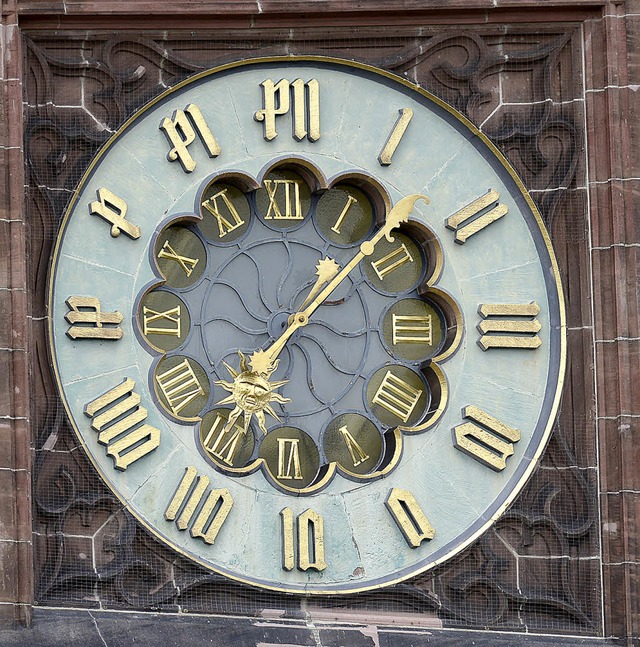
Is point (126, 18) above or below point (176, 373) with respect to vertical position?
above

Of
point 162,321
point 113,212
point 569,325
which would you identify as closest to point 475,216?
point 569,325

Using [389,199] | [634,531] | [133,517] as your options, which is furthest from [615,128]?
[133,517]

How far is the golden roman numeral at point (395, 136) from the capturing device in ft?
43.4

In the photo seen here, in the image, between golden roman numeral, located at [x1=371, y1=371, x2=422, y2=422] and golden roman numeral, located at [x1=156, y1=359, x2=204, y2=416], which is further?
golden roman numeral, located at [x1=371, y1=371, x2=422, y2=422]

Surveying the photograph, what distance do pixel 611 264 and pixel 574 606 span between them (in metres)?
1.86

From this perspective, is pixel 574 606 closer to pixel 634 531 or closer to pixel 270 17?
pixel 634 531

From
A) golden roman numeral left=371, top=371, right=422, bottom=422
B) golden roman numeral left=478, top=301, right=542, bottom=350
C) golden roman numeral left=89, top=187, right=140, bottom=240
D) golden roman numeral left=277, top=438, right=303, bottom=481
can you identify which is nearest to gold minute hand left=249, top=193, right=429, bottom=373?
golden roman numeral left=277, top=438, right=303, bottom=481

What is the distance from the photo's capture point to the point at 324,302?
43.7 ft

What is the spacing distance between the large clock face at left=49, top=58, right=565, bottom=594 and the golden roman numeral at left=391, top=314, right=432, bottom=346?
1 centimetres

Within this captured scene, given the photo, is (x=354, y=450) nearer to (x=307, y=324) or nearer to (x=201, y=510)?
(x=307, y=324)

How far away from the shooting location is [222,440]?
1312 cm

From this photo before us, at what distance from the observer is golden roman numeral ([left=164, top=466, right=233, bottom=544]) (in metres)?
12.7

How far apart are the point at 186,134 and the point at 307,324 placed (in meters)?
1.23

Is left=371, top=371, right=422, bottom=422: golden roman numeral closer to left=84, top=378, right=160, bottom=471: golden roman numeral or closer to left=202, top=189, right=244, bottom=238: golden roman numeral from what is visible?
left=202, top=189, right=244, bottom=238: golden roman numeral
